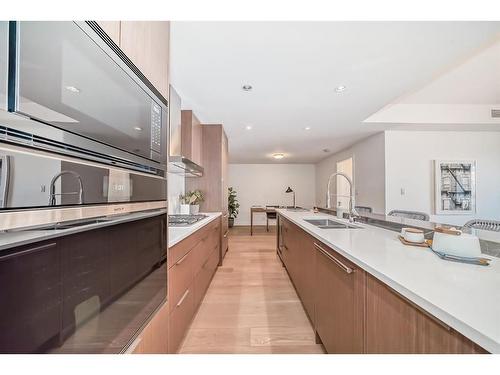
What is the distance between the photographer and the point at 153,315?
0.91m

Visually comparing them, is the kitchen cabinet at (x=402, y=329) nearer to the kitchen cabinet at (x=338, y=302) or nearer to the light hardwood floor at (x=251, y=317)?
the kitchen cabinet at (x=338, y=302)

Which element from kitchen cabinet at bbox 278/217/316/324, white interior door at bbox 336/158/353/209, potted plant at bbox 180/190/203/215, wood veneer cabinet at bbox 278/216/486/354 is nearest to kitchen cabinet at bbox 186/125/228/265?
potted plant at bbox 180/190/203/215

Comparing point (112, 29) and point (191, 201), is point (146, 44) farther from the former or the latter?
point (191, 201)

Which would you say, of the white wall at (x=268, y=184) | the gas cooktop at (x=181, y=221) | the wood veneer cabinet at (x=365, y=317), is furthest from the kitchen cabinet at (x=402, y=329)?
the white wall at (x=268, y=184)

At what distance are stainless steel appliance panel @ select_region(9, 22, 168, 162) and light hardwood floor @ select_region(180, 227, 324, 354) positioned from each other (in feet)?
4.94

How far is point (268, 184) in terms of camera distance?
8039mm

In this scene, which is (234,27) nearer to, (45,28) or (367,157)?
(45,28)

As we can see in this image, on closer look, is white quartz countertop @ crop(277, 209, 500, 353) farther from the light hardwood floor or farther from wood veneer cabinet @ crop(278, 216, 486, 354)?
the light hardwood floor

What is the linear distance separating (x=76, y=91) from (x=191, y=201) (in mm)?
2617

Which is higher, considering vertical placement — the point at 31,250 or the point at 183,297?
the point at 31,250

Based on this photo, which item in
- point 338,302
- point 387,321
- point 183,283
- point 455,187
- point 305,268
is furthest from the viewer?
point 455,187

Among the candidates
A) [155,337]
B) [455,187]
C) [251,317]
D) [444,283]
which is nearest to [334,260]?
[444,283]
